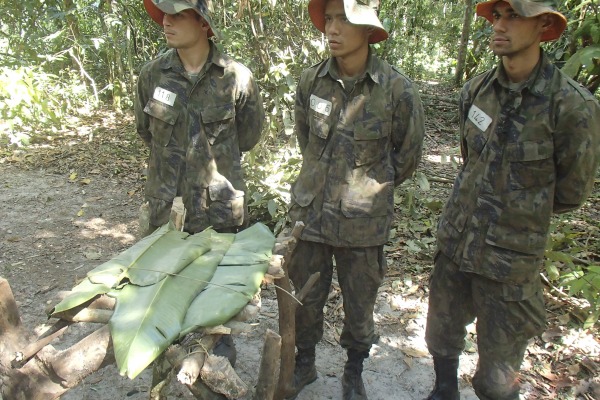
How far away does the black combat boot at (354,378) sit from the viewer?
9.67ft

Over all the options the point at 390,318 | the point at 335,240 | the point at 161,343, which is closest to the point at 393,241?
the point at 390,318

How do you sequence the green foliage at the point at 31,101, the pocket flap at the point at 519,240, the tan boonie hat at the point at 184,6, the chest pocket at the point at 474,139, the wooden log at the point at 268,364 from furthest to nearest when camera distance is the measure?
the green foliage at the point at 31,101 < the tan boonie hat at the point at 184,6 < the chest pocket at the point at 474,139 < the pocket flap at the point at 519,240 < the wooden log at the point at 268,364

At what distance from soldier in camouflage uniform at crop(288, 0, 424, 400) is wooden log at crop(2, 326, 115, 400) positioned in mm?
1374

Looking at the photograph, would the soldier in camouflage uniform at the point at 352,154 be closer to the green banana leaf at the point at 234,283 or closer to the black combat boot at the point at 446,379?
the black combat boot at the point at 446,379

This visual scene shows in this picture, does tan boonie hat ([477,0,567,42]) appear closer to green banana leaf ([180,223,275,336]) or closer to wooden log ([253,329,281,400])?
green banana leaf ([180,223,275,336])

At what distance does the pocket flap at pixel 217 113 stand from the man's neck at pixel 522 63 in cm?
150

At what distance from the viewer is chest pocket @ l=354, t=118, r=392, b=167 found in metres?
2.56

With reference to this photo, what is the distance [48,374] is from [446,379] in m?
2.16

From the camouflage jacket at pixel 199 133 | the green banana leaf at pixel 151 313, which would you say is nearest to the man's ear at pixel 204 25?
the camouflage jacket at pixel 199 133

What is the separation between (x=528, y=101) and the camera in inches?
85.4

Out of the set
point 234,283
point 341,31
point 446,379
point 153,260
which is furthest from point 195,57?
point 446,379

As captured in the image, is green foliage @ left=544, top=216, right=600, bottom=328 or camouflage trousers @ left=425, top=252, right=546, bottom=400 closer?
camouflage trousers @ left=425, top=252, right=546, bottom=400

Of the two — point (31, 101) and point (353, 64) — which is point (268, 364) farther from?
point (31, 101)

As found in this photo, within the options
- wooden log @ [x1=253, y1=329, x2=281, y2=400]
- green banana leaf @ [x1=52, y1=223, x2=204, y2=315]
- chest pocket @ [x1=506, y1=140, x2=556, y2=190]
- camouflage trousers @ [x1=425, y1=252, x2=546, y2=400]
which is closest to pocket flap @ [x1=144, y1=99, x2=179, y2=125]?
green banana leaf @ [x1=52, y1=223, x2=204, y2=315]
